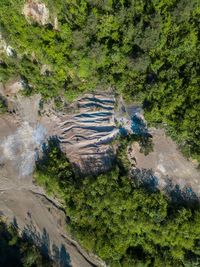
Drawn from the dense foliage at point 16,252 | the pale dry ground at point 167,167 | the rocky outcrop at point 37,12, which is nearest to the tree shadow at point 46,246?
the dense foliage at point 16,252

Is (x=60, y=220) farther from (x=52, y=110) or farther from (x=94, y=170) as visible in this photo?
(x=52, y=110)

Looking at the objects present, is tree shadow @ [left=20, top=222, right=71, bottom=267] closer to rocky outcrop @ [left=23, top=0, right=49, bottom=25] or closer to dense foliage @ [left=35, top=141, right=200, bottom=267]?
dense foliage @ [left=35, top=141, right=200, bottom=267]

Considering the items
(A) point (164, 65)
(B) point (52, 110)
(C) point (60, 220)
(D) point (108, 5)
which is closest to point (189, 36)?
(A) point (164, 65)

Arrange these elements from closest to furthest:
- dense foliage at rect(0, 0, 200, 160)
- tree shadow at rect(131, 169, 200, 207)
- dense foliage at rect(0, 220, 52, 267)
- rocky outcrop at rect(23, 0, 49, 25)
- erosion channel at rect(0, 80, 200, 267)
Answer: dense foliage at rect(0, 0, 200, 160), rocky outcrop at rect(23, 0, 49, 25), tree shadow at rect(131, 169, 200, 207), erosion channel at rect(0, 80, 200, 267), dense foliage at rect(0, 220, 52, 267)

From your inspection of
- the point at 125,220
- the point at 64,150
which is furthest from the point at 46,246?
the point at 64,150

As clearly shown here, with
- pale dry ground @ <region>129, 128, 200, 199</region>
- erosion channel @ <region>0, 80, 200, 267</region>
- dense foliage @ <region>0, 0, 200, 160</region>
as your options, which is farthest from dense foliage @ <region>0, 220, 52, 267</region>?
dense foliage @ <region>0, 0, 200, 160</region>

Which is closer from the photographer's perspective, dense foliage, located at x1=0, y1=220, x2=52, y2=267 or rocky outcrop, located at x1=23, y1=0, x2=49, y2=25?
rocky outcrop, located at x1=23, y1=0, x2=49, y2=25

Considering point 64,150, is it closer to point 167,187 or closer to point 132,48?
point 167,187
